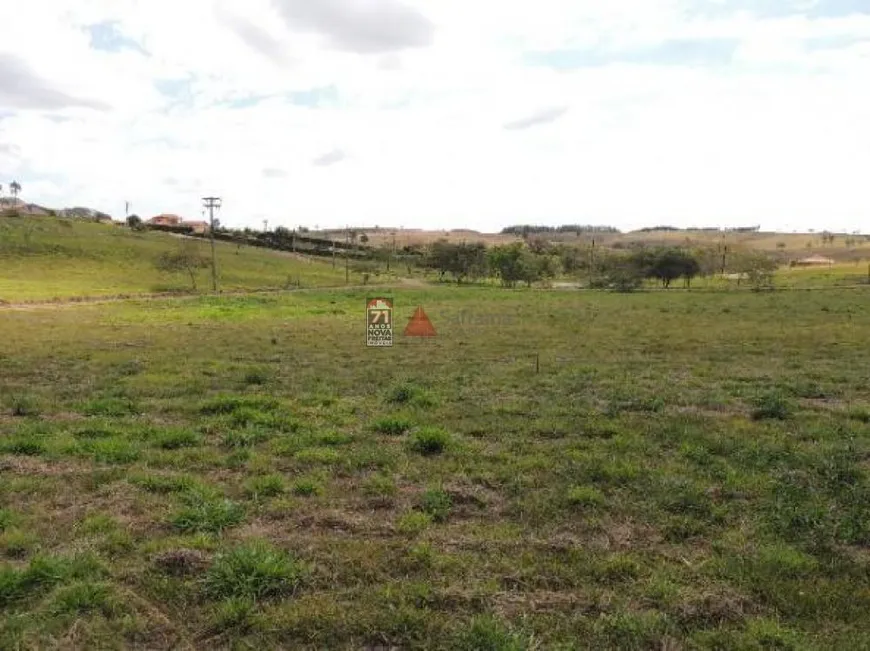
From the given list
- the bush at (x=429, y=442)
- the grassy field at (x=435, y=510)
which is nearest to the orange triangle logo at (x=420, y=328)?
the grassy field at (x=435, y=510)

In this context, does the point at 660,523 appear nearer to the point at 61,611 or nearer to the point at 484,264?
the point at 61,611

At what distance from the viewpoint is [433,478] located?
7930mm

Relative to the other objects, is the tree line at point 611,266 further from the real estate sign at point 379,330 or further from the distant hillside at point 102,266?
the real estate sign at point 379,330

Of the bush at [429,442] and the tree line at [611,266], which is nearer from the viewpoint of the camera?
the bush at [429,442]

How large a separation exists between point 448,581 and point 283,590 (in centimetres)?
142

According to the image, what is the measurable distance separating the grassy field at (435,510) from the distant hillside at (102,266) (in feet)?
140

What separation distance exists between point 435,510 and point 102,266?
83.0 metres

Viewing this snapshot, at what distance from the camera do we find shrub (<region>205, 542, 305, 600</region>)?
203 inches

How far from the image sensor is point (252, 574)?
17.5ft

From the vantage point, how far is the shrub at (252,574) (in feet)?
17.0

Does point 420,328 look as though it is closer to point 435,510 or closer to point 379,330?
point 379,330

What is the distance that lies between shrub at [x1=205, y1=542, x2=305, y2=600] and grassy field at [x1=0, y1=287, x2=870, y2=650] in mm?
25

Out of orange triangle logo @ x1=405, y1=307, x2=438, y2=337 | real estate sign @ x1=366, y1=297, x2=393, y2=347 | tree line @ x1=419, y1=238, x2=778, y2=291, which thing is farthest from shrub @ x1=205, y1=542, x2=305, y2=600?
tree line @ x1=419, y1=238, x2=778, y2=291

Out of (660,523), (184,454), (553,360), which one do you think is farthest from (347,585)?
(553,360)
